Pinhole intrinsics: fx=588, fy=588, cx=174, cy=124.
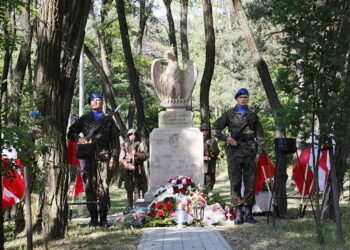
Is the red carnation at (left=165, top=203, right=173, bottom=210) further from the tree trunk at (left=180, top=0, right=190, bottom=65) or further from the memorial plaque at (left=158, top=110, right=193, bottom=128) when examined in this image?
the tree trunk at (left=180, top=0, right=190, bottom=65)

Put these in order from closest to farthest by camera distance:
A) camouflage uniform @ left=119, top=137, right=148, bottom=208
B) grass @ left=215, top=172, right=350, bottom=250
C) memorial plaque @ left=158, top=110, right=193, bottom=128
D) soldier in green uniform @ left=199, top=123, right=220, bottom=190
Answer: grass @ left=215, top=172, right=350, bottom=250 < memorial plaque @ left=158, top=110, right=193, bottom=128 < camouflage uniform @ left=119, top=137, right=148, bottom=208 < soldier in green uniform @ left=199, top=123, right=220, bottom=190

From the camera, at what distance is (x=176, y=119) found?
13375mm

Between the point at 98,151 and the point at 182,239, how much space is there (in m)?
2.71

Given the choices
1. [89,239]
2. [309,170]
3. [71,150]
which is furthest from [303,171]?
[89,239]

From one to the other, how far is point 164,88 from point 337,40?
7.02 metres

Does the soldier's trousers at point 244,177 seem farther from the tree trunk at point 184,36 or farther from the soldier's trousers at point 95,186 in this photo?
the tree trunk at point 184,36

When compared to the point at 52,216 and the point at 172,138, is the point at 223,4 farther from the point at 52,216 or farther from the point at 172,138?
the point at 52,216

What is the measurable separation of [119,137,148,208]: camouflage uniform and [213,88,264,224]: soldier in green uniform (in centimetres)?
347

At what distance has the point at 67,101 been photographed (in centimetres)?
905

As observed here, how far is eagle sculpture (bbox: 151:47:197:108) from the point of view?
45.1ft

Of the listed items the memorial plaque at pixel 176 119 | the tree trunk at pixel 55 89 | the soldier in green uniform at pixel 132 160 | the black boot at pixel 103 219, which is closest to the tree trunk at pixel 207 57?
the memorial plaque at pixel 176 119

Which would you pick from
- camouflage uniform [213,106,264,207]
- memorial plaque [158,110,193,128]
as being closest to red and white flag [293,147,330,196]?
camouflage uniform [213,106,264,207]

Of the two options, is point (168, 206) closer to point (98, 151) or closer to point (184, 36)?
point (98, 151)

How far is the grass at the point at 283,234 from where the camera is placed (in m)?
7.38
